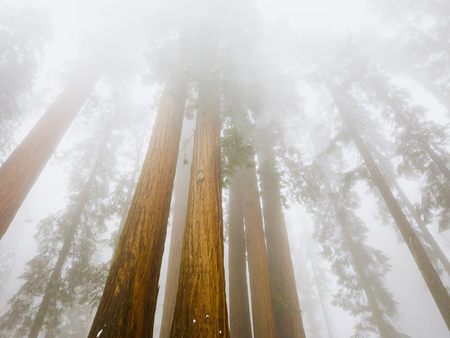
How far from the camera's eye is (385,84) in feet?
41.2

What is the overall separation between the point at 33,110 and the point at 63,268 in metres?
10.3

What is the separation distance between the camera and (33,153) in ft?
28.5

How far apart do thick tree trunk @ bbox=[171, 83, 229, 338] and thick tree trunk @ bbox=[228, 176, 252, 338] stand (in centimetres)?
367

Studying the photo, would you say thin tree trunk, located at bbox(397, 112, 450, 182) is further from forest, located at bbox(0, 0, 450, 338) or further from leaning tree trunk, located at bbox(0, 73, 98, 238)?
leaning tree trunk, located at bbox(0, 73, 98, 238)

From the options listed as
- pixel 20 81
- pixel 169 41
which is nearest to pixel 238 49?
pixel 169 41

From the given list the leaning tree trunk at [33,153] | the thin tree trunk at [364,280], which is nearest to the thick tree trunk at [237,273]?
the leaning tree trunk at [33,153]

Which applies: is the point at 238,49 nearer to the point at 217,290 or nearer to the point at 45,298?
the point at 217,290

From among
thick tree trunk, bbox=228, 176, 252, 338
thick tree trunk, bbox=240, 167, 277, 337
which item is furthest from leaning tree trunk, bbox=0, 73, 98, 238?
thick tree trunk, bbox=240, 167, 277, 337

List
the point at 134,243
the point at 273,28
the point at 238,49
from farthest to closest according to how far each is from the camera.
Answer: the point at 273,28, the point at 238,49, the point at 134,243

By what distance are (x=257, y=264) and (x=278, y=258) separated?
44.5 inches

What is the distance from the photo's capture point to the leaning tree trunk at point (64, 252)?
32.2ft

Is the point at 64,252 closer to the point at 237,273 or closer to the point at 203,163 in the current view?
the point at 237,273

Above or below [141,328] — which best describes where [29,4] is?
above

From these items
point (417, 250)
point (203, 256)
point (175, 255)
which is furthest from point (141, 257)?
point (417, 250)
